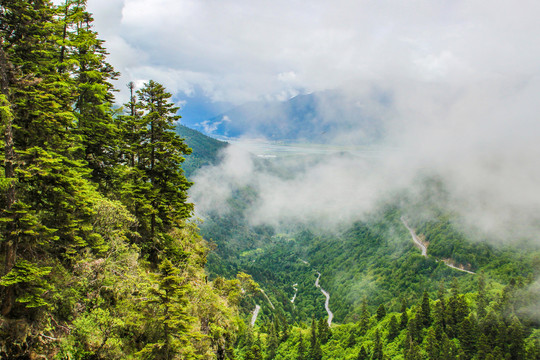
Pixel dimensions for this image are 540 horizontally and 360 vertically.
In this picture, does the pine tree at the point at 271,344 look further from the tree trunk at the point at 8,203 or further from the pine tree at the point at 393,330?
the tree trunk at the point at 8,203

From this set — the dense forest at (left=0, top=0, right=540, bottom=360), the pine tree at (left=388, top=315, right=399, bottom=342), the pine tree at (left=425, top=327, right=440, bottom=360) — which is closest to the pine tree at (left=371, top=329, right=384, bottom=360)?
the pine tree at (left=425, top=327, right=440, bottom=360)

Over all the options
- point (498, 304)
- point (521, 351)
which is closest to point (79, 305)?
point (521, 351)

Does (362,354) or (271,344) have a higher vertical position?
(362,354)

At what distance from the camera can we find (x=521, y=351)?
95000mm

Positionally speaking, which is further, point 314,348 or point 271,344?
point 271,344

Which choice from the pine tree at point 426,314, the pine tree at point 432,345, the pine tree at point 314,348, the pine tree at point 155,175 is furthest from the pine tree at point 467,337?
the pine tree at point 155,175

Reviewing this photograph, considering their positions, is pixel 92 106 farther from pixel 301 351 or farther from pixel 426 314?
pixel 426 314

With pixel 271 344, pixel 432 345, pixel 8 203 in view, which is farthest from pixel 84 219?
pixel 271 344

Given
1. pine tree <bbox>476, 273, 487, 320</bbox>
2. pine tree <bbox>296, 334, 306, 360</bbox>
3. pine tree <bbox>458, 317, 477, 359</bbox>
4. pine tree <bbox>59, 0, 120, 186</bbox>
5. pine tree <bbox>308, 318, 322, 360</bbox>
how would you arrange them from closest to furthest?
pine tree <bbox>59, 0, 120, 186</bbox> → pine tree <bbox>458, 317, 477, 359</bbox> → pine tree <bbox>476, 273, 487, 320</bbox> → pine tree <bbox>308, 318, 322, 360</bbox> → pine tree <bbox>296, 334, 306, 360</bbox>

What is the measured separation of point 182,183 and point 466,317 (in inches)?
4961

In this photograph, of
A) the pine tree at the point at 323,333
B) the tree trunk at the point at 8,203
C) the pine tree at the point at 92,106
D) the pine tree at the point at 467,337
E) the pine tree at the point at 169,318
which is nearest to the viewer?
the tree trunk at the point at 8,203

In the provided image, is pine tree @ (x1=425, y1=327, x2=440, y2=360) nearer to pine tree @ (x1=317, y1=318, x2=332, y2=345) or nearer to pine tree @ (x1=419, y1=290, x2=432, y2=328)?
pine tree @ (x1=419, y1=290, x2=432, y2=328)

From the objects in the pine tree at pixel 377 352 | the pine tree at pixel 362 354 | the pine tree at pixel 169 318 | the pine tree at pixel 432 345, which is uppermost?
the pine tree at pixel 169 318

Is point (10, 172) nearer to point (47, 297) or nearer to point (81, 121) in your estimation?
point (47, 297)
